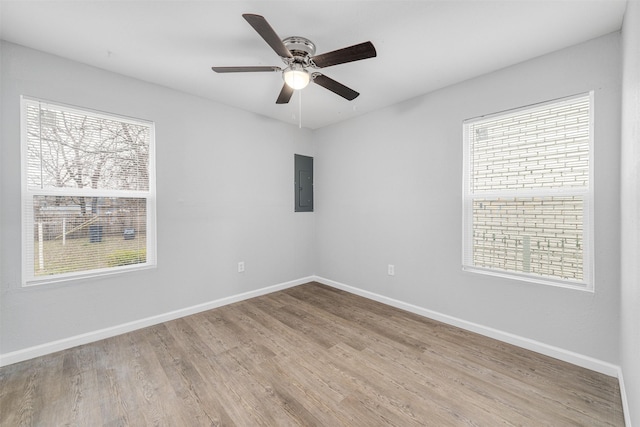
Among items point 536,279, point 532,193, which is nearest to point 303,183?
point 532,193

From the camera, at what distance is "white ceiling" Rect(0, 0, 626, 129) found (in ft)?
5.62

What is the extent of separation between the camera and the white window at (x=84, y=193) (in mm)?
2193

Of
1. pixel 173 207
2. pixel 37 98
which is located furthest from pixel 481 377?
pixel 37 98

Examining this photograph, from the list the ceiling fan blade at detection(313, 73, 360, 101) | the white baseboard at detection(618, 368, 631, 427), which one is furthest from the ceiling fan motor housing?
the white baseboard at detection(618, 368, 631, 427)

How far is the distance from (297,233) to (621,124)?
11.7ft

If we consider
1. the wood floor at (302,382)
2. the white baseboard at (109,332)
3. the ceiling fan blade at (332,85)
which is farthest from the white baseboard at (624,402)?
the white baseboard at (109,332)

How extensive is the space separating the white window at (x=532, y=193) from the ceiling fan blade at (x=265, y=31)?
79.4 inches

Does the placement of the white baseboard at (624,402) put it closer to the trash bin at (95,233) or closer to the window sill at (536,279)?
the window sill at (536,279)

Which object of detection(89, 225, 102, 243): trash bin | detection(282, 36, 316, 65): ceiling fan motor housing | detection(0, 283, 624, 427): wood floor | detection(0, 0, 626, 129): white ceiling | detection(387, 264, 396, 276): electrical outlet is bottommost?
detection(0, 283, 624, 427): wood floor

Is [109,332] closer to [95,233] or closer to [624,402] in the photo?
[95,233]

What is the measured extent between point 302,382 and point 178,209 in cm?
222

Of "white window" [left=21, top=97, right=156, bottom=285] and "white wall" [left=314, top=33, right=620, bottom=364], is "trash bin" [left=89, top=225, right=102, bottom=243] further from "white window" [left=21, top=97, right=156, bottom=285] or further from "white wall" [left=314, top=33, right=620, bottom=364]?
"white wall" [left=314, top=33, right=620, bottom=364]

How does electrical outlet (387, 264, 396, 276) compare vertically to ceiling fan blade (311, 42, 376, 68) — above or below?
below

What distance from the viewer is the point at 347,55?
69.1 inches
